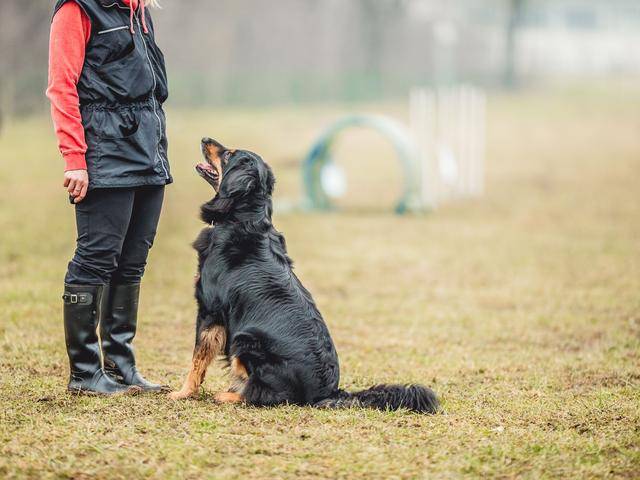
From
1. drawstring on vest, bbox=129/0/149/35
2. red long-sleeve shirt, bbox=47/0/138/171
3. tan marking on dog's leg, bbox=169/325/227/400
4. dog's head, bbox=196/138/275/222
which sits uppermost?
drawstring on vest, bbox=129/0/149/35

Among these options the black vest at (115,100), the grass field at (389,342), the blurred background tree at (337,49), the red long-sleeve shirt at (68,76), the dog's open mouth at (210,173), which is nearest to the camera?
the grass field at (389,342)

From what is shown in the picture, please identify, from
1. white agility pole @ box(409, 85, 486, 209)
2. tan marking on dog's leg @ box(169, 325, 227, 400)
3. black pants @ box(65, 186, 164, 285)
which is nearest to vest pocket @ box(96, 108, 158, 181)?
black pants @ box(65, 186, 164, 285)

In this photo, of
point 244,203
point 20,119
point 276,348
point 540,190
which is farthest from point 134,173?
point 540,190

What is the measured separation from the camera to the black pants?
13.4 feet

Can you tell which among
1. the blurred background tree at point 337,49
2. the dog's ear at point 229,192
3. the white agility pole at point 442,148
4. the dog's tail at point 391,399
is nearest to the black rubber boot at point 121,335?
the dog's ear at point 229,192

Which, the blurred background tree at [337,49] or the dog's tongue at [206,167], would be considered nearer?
the dog's tongue at [206,167]

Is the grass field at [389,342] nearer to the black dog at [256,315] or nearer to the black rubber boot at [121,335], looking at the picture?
the black dog at [256,315]

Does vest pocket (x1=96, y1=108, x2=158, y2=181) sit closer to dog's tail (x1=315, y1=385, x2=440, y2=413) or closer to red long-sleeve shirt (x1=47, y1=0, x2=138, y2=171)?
red long-sleeve shirt (x1=47, y1=0, x2=138, y2=171)

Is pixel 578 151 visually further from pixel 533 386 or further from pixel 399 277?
pixel 533 386

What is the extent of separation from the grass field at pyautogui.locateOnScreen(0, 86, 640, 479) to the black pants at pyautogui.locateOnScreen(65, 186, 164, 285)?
2.04 feet

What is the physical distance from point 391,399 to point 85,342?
1494 mm

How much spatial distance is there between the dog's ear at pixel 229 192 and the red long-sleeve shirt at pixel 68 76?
2.43 ft

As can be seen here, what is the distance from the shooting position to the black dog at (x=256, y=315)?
418cm

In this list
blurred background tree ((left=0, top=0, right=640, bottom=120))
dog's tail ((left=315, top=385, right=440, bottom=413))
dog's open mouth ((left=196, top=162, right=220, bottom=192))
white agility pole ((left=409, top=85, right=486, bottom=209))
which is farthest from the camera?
blurred background tree ((left=0, top=0, right=640, bottom=120))
